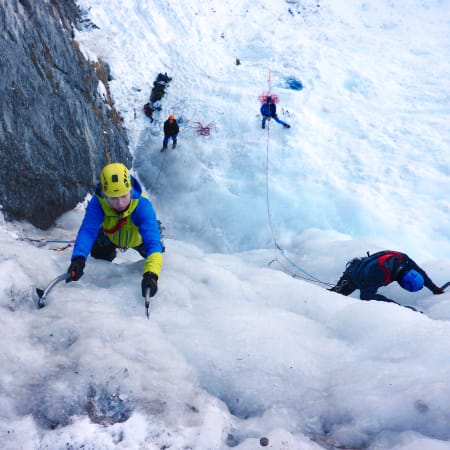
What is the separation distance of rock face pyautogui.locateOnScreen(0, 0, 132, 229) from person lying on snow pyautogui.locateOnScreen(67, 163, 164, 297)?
109 inches

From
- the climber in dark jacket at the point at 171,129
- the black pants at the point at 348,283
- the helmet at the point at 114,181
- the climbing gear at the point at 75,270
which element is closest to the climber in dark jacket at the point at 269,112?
the climber in dark jacket at the point at 171,129

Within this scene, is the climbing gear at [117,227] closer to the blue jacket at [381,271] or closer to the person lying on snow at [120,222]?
the person lying on snow at [120,222]

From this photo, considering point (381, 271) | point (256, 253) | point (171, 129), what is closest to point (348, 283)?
point (381, 271)

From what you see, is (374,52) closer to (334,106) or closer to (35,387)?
(334,106)

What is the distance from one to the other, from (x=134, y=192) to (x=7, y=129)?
321cm

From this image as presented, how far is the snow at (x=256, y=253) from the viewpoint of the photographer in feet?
7.09

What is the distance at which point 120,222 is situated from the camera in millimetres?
3850

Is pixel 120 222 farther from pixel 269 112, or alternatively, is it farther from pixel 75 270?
pixel 269 112

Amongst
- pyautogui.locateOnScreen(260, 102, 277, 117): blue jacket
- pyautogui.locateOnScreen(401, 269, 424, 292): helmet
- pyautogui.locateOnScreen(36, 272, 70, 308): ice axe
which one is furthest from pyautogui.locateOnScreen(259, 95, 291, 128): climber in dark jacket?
pyautogui.locateOnScreen(36, 272, 70, 308): ice axe

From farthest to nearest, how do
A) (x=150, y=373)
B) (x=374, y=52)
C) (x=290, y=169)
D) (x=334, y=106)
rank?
(x=374, y=52)
(x=334, y=106)
(x=290, y=169)
(x=150, y=373)

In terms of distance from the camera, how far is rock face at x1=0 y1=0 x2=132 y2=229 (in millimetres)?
5684

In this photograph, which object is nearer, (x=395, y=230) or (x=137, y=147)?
(x=395, y=230)

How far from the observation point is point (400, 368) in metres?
2.52

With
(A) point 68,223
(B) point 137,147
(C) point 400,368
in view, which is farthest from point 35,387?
(B) point 137,147
